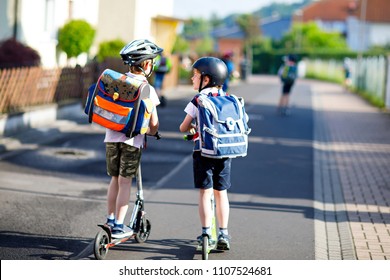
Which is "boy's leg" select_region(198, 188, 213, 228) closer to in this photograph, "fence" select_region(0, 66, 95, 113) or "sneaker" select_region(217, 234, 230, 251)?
"sneaker" select_region(217, 234, 230, 251)

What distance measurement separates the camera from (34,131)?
14.9m

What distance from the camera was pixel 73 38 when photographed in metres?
23.0

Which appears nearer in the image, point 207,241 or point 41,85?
point 207,241

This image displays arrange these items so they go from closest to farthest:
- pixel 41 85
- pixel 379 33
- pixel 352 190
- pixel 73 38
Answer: pixel 352 190, pixel 41 85, pixel 73 38, pixel 379 33

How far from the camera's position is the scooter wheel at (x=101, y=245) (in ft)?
20.6

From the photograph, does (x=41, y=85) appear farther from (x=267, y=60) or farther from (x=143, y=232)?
(x=267, y=60)

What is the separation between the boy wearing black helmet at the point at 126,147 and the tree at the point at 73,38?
54.8ft

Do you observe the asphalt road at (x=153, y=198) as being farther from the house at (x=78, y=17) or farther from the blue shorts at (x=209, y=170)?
the house at (x=78, y=17)

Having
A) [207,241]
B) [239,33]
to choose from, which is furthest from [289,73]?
[239,33]

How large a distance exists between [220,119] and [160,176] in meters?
4.94

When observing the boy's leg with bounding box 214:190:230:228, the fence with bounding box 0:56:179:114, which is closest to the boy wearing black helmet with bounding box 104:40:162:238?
the boy's leg with bounding box 214:190:230:228

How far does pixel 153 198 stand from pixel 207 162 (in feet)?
9.83

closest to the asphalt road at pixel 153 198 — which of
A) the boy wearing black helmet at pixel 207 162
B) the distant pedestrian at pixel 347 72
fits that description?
the boy wearing black helmet at pixel 207 162
